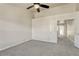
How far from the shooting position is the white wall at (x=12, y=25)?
196 inches

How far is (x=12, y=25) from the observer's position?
5715 millimetres

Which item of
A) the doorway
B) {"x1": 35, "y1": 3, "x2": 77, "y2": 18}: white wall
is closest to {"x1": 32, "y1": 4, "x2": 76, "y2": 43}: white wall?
{"x1": 35, "y1": 3, "x2": 77, "y2": 18}: white wall

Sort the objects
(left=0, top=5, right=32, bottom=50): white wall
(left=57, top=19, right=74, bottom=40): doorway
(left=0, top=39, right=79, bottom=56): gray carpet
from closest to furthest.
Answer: (left=0, top=39, right=79, bottom=56): gray carpet, (left=0, top=5, right=32, bottom=50): white wall, (left=57, top=19, right=74, bottom=40): doorway

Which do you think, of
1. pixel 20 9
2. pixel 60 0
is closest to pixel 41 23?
pixel 20 9

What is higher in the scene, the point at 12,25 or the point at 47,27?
the point at 12,25

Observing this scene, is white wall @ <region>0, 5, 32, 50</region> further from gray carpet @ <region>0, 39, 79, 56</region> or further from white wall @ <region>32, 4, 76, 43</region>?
white wall @ <region>32, 4, 76, 43</region>

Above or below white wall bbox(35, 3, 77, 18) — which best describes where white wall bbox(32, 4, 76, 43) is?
below

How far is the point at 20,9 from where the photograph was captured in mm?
6719

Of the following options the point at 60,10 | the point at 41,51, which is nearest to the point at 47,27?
the point at 60,10

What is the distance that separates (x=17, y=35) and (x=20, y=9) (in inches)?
72.5

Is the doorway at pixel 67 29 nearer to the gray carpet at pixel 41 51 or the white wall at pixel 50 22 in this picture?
the white wall at pixel 50 22

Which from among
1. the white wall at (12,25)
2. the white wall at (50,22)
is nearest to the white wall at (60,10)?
the white wall at (50,22)

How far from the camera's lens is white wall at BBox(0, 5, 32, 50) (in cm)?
498

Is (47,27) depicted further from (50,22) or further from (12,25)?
(12,25)
